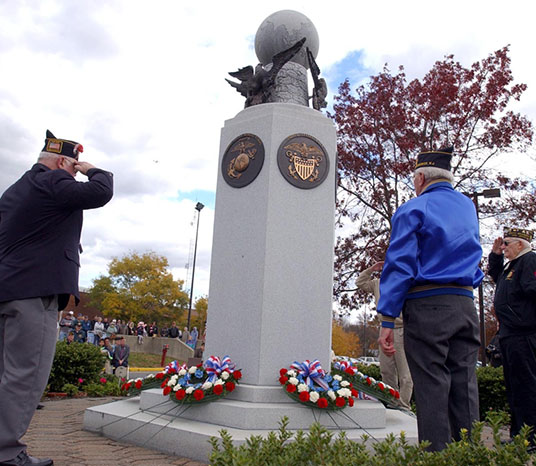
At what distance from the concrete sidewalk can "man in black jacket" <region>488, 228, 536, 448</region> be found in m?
2.99

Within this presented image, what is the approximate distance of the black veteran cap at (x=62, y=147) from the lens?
3670mm

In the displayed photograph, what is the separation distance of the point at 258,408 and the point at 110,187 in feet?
7.04

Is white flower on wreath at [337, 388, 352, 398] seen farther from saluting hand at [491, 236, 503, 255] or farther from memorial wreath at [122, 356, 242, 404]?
saluting hand at [491, 236, 503, 255]

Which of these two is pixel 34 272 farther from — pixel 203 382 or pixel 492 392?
pixel 492 392

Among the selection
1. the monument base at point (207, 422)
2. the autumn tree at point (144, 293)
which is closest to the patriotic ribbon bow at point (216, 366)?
the monument base at point (207, 422)

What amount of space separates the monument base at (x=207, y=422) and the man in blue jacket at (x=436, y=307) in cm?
131

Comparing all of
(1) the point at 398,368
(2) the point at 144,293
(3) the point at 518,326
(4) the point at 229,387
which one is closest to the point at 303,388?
(4) the point at 229,387

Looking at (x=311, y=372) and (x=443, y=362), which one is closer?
(x=443, y=362)

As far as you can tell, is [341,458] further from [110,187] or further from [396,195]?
[396,195]

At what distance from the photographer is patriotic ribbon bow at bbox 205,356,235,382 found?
451cm

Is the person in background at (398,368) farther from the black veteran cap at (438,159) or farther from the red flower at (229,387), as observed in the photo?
the black veteran cap at (438,159)

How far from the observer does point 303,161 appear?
204 inches

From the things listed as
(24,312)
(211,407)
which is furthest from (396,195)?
(24,312)

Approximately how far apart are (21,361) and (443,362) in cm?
258
